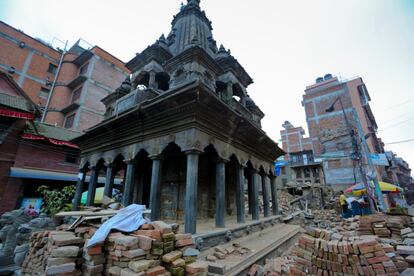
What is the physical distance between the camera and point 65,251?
347 cm

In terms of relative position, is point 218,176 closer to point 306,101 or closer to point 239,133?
point 239,133

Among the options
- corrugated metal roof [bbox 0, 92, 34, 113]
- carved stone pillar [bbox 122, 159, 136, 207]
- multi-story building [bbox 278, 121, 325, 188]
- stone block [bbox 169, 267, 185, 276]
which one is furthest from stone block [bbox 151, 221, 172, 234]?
multi-story building [bbox 278, 121, 325, 188]

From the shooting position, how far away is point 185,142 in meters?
5.83

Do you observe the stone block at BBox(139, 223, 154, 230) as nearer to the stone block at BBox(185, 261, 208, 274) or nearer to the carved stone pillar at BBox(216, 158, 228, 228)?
the stone block at BBox(185, 261, 208, 274)

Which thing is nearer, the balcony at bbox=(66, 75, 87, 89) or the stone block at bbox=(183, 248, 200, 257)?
the stone block at bbox=(183, 248, 200, 257)

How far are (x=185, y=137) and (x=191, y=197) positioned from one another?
6.02 feet

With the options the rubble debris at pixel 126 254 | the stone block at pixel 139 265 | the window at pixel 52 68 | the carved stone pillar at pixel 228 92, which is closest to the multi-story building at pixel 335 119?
the carved stone pillar at pixel 228 92

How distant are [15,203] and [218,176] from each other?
1524cm

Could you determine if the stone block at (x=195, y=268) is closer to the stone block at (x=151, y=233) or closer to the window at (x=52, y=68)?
the stone block at (x=151, y=233)

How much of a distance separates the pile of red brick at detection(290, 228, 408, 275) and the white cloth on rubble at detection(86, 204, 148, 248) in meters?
3.71

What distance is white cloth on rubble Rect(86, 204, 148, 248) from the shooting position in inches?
138

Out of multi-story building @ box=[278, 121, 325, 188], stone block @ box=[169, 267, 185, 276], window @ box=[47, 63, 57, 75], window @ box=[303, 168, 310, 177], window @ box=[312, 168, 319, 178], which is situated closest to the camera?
stone block @ box=[169, 267, 185, 276]

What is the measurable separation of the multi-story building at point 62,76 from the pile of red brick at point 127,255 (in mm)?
21184

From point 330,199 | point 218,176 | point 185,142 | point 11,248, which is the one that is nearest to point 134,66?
point 185,142
